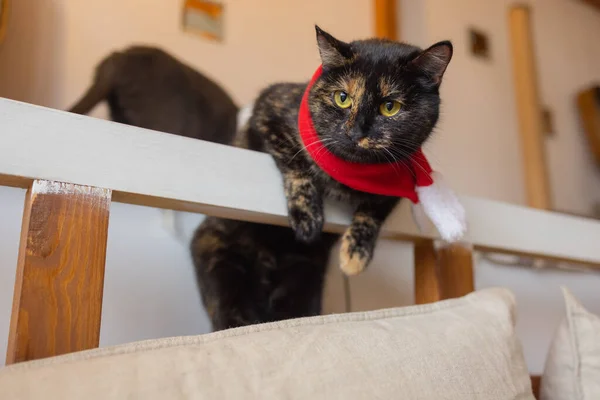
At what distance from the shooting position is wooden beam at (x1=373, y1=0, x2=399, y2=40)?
170cm

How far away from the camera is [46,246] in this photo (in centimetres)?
66

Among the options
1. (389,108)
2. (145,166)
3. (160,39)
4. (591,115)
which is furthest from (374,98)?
(591,115)

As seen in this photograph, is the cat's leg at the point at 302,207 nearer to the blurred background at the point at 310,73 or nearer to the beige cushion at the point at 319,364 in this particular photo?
the beige cushion at the point at 319,364

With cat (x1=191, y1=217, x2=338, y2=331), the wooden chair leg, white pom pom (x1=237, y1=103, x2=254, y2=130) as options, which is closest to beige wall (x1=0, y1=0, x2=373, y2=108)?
white pom pom (x1=237, y1=103, x2=254, y2=130)

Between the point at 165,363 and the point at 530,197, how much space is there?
67.4 inches

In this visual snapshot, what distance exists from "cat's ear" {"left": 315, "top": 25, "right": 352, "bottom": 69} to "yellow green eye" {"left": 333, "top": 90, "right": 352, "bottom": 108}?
0.06m

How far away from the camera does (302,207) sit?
36.3 inches

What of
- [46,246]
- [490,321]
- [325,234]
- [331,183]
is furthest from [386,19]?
[46,246]

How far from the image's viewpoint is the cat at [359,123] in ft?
2.94

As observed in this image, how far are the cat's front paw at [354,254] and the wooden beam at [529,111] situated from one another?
3.89ft

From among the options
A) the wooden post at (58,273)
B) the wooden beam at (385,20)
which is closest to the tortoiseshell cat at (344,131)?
the wooden post at (58,273)

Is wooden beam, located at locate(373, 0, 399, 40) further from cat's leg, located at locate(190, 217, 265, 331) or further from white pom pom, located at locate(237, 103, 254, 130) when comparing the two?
cat's leg, located at locate(190, 217, 265, 331)

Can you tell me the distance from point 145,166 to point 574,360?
77 centimetres

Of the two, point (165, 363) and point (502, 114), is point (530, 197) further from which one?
point (165, 363)
